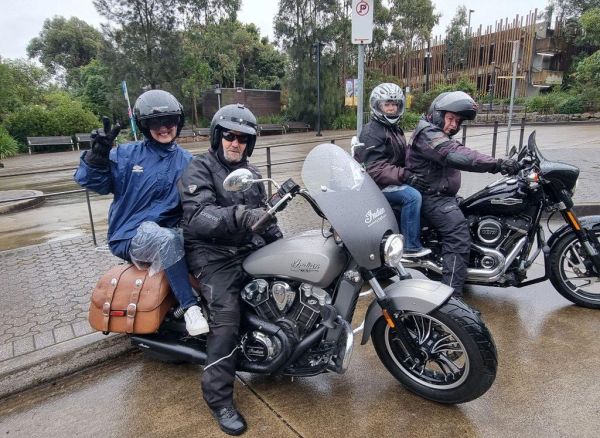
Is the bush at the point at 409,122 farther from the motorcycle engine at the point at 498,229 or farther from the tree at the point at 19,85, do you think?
the motorcycle engine at the point at 498,229

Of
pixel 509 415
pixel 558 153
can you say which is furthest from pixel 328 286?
pixel 558 153

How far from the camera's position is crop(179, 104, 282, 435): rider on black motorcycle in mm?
2576

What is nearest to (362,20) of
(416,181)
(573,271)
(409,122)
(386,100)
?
(386,100)

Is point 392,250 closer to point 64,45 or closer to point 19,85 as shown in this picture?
point 19,85

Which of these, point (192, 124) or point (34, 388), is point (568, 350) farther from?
point (192, 124)

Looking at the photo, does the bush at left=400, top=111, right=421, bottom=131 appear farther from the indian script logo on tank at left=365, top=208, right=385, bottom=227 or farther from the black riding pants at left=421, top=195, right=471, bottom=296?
the indian script logo on tank at left=365, top=208, right=385, bottom=227

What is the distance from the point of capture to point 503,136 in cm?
1866

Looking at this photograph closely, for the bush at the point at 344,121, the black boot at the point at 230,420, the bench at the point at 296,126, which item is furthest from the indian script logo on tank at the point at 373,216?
the bush at the point at 344,121

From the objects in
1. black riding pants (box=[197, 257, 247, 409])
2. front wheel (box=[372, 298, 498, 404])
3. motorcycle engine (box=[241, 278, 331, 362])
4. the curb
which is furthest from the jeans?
the curb

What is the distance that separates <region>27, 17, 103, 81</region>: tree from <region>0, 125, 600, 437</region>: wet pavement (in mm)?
59691

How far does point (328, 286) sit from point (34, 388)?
2210 mm

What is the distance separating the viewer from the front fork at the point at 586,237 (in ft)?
12.0

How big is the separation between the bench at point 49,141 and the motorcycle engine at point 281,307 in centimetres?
2525

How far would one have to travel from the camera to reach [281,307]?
2703 mm
